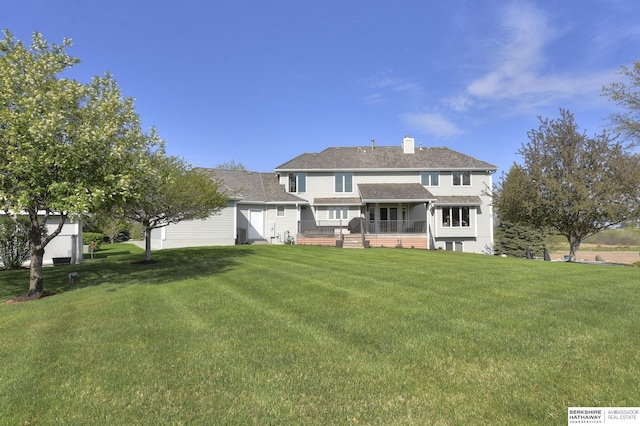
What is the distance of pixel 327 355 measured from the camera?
4297 millimetres

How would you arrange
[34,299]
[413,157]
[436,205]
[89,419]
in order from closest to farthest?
[89,419]
[34,299]
[436,205]
[413,157]

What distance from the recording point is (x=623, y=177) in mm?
15805

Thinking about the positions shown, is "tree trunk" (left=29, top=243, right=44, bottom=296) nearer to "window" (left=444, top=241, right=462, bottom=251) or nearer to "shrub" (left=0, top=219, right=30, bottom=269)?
"shrub" (left=0, top=219, right=30, bottom=269)

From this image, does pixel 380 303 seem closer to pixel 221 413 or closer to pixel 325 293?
pixel 325 293

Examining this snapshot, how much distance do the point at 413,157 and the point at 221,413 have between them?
28638 millimetres

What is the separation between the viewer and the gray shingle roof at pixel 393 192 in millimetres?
24672

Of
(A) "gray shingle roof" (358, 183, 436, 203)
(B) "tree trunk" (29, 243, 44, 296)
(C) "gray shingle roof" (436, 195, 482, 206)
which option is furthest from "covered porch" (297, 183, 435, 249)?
(B) "tree trunk" (29, 243, 44, 296)

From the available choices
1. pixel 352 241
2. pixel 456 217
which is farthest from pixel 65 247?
pixel 456 217

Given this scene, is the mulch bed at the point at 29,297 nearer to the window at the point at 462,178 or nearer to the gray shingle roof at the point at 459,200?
the gray shingle roof at the point at 459,200

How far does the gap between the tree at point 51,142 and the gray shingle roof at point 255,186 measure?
50.1ft

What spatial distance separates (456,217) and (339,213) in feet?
29.7

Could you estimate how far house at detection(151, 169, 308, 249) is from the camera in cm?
2394

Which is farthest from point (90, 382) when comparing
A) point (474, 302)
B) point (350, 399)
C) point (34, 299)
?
point (34, 299)

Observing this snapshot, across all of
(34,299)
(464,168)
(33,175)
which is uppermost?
(464,168)
